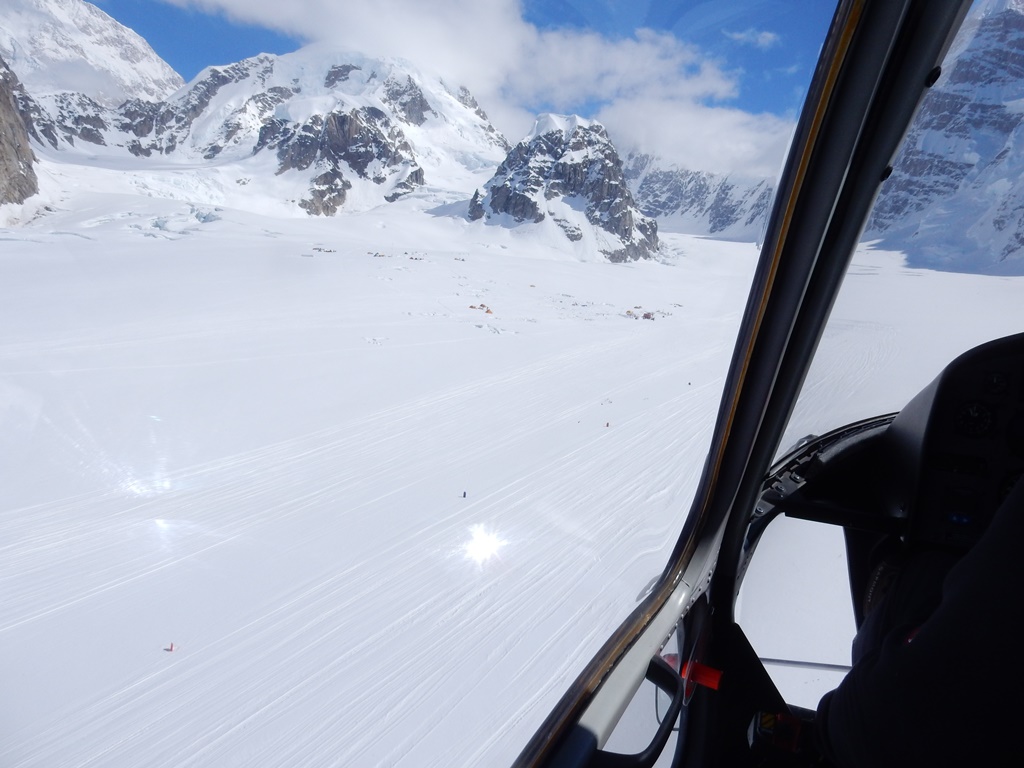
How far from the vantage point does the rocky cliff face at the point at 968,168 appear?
116 cm

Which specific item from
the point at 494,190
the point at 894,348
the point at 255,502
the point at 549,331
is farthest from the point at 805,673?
the point at 494,190

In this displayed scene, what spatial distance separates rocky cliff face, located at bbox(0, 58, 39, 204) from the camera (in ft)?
12.1

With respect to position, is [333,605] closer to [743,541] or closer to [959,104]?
[743,541]

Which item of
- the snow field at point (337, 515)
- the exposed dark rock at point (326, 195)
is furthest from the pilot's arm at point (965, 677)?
the exposed dark rock at point (326, 195)

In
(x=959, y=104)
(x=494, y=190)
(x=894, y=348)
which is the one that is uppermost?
(x=494, y=190)

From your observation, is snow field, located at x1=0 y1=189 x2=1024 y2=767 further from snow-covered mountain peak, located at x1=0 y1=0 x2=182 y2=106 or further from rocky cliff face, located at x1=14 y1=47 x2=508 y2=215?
rocky cliff face, located at x1=14 y1=47 x2=508 y2=215

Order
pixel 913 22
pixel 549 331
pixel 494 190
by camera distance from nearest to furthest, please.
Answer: pixel 913 22 → pixel 549 331 → pixel 494 190

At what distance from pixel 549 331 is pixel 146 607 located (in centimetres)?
940

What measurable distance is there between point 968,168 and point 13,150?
7900 mm

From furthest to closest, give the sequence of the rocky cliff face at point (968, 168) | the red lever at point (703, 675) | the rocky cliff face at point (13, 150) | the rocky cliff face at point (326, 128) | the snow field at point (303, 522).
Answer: the rocky cliff face at point (326, 128), the rocky cliff face at point (13, 150), the snow field at point (303, 522), the red lever at point (703, 675), the rocky cliff face at point (968, 168)

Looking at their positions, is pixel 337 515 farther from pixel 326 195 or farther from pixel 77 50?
pixel 326 195

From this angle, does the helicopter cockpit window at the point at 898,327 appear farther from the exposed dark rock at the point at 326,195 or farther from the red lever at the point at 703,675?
the exposed dark rock at the point at 326,195

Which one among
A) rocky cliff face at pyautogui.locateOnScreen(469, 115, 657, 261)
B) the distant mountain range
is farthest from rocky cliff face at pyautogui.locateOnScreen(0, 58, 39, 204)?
rocky cliff face at pyautogui.locateOnScreen(469, 115, 657, 261)

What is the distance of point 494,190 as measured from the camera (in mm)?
45281
